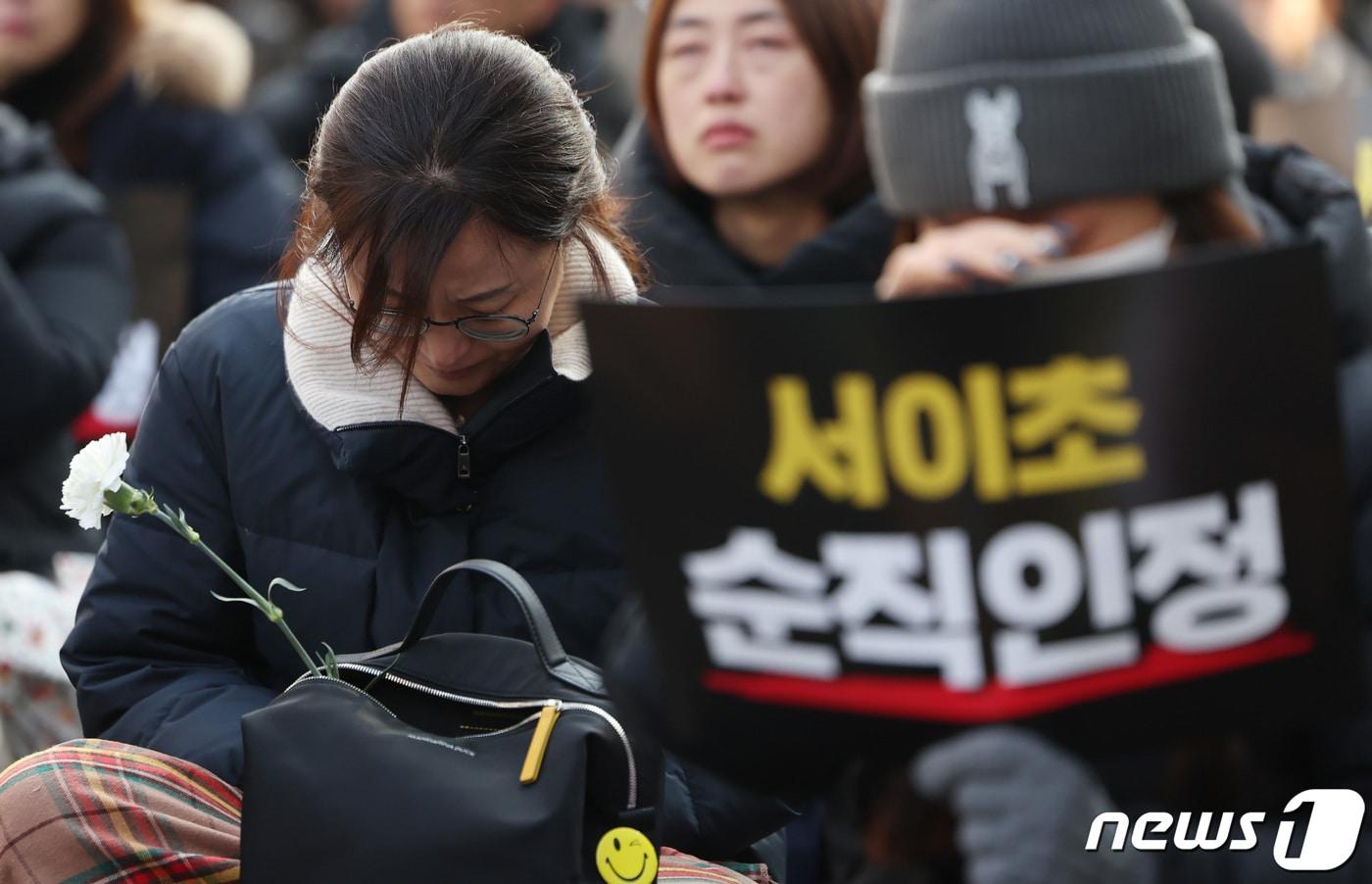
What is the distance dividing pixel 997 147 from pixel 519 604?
870 millimetres

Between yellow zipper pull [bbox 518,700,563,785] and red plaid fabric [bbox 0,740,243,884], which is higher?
yellow zipper pull [bbox 518,700,563,785]

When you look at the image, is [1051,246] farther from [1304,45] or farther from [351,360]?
[1304,45]

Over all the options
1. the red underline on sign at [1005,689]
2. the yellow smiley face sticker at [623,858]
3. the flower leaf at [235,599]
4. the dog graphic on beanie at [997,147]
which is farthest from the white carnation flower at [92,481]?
the dog graphic on beanie at [997,147]

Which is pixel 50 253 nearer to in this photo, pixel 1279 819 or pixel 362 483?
pixel 362 483

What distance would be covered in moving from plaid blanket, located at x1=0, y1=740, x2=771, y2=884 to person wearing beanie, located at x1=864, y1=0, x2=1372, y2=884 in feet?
2.73

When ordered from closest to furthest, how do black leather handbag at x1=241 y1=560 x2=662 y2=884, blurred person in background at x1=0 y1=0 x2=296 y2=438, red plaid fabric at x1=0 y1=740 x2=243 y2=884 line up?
black leather handbag at x1=241 y1=560 x2=662 y2=884
red plaid fabric at x1=0 y1=740 x2=243 y2=884
blurred person in background at x1=0 y1=0 x2=296 y2=438

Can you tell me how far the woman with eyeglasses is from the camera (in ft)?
8.29

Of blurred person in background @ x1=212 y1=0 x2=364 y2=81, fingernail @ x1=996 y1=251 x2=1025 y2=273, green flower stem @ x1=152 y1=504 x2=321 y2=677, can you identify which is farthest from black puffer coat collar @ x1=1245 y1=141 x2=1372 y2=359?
blurred person in background @ x1=212 y1=0 x2=364 y2=81

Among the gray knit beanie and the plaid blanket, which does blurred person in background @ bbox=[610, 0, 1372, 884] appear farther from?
the plaid blanket

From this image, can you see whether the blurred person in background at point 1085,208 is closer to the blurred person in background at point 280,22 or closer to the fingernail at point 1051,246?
the fingernail at point 1051,246

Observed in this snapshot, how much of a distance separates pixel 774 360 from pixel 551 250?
101 cm

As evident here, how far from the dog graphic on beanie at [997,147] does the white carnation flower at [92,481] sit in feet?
3.67

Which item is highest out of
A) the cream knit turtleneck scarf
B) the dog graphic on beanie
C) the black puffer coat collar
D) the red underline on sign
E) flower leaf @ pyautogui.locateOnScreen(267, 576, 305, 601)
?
the dog graphic on beanie

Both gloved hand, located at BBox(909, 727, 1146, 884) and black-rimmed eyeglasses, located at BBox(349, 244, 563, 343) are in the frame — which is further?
black-rimmed eyeglasses, located at BBox(349, 244, 563, 343)
